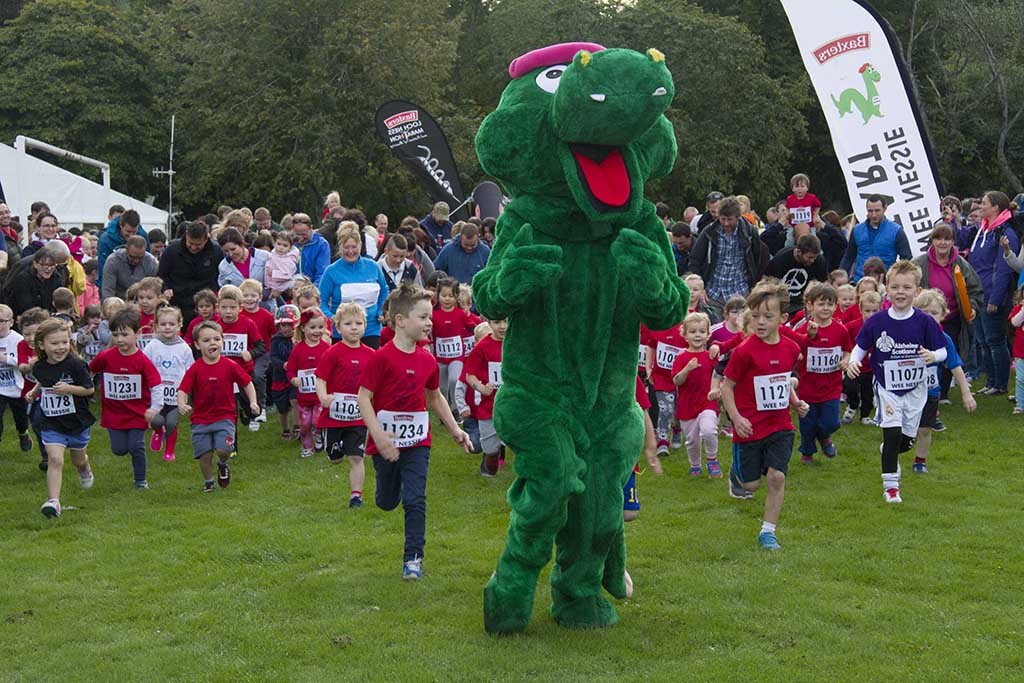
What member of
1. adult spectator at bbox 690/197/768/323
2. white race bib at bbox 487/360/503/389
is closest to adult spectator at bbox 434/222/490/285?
adult spectator at bbox 690/197/768/323

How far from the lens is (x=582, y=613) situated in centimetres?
717

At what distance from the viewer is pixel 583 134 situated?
6.43 metres

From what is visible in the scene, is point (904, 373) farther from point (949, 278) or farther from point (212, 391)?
point (212, 391)

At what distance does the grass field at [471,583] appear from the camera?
6.82m

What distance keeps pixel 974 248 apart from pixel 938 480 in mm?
4883

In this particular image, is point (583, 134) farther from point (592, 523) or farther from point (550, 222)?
point (592, 523)

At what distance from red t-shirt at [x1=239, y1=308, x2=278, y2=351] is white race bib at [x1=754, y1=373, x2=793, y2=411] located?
624cm

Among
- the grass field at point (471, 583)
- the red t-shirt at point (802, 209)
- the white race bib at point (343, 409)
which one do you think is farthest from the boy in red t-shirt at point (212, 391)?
the red t-shirt at point (802, 209)

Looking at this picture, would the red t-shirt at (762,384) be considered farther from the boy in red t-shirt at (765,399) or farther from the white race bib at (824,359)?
the white race bib at (824,359)

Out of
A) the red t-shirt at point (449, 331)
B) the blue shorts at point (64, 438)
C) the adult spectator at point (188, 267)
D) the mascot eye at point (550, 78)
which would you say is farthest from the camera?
the adult spectator at point (188, 267)

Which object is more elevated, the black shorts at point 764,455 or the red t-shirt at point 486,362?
the red t-shirt at point 486,362

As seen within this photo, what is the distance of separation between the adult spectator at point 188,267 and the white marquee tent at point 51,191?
38.6 ft

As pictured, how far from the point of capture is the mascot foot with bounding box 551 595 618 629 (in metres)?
7.16

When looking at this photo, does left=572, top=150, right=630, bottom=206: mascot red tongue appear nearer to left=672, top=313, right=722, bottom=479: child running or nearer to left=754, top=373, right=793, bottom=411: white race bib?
left=754, top=373, right=793, bottom=411: white race bib
